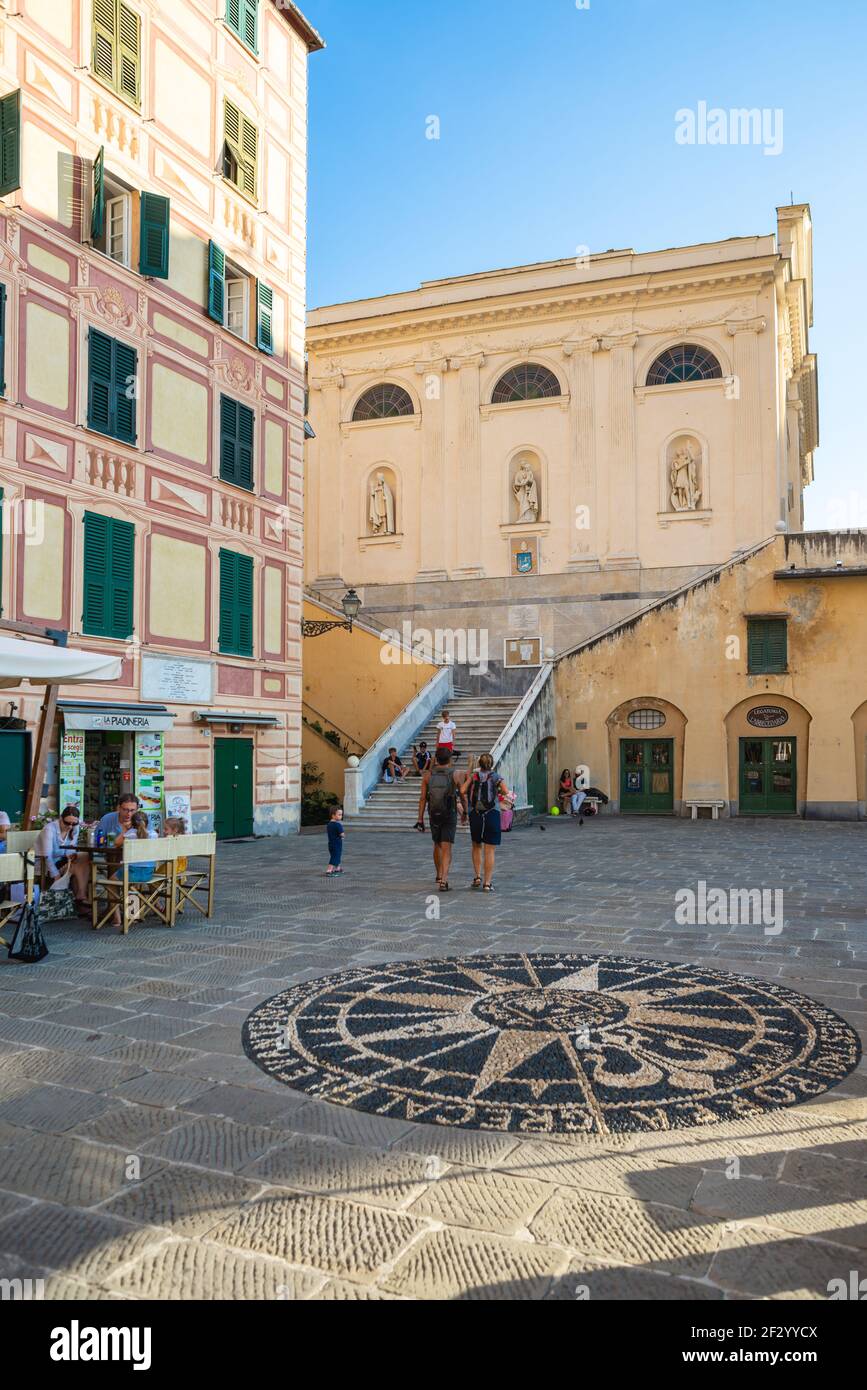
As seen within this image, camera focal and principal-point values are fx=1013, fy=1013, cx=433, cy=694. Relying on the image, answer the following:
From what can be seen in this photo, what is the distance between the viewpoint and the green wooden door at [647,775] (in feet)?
91.2

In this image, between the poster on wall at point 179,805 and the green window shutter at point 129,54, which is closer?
the green window shutter at point 129,54

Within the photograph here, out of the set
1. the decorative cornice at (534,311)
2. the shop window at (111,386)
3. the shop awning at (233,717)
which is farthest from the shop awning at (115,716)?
the decorative cornice at (534,311)

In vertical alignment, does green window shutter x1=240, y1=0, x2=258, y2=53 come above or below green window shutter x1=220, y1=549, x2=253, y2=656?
above

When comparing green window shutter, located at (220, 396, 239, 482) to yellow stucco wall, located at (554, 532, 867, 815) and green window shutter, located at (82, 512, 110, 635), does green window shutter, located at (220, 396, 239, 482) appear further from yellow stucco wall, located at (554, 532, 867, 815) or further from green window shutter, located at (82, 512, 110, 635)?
yellow stucco wall, located at (554, 532, 867, 815)

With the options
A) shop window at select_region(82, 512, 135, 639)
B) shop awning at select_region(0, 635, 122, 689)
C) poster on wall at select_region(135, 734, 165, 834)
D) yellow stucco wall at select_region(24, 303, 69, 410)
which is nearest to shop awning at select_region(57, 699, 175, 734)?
poster on wall at select_region(135, 734, 165, 834)

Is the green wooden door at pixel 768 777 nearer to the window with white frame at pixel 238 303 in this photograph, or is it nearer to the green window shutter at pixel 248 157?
the window with white frame at pixel 238 303

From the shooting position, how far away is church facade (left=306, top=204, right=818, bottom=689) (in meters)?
33.5

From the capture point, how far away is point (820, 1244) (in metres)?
3.57

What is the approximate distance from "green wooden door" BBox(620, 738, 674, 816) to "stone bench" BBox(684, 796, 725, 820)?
824 millimetres

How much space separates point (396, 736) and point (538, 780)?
4.17 meters

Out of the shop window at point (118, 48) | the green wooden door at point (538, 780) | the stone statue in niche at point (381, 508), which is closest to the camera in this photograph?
the shop window at point (118, 48)

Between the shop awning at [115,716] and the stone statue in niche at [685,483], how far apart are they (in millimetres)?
21809
